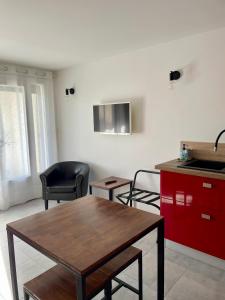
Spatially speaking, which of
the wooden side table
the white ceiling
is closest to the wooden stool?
the wooden side table

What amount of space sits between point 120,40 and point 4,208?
308 cm

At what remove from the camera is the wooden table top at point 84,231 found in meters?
1.15

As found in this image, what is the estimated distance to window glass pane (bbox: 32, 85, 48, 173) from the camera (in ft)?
13.5

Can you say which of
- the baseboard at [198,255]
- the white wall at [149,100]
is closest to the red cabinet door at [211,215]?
the baseboard at [198,255]

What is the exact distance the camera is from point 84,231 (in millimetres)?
1407

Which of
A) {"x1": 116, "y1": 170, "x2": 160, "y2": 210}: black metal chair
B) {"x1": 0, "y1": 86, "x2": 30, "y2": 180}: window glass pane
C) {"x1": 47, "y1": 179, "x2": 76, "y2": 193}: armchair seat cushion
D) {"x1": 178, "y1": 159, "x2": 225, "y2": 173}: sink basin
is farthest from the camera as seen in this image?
{"x1": 0, "y1": 86, "x2": 30, "y2": 180}: window glass pane

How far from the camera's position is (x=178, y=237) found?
7.82ft

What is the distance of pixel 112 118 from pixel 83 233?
218 centimetres

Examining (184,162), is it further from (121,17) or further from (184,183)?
(121,17)

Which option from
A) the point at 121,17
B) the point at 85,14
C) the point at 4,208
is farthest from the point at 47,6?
the point at 4,208

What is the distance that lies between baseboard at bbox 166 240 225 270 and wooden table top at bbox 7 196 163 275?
1115mm

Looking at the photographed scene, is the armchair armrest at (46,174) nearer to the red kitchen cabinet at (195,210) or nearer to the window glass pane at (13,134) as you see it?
the window glass pane at (13,134)

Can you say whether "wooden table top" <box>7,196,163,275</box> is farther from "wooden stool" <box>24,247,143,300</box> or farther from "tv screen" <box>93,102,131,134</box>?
"tv screen" <box>93,102,131,134</box>

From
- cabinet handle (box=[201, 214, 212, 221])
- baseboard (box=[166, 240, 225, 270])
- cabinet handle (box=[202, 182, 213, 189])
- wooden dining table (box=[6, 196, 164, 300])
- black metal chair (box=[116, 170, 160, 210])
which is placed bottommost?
baseboard (box=[166, 240, 225, 270])
